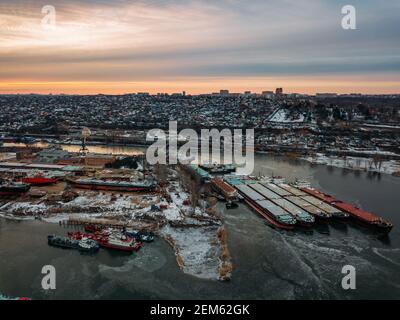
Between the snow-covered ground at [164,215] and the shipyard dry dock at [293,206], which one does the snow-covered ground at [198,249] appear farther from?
the shipyard dry dock at [293,206]

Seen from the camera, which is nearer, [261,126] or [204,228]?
[204,228]

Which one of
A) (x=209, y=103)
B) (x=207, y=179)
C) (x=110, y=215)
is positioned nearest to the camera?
(x=110, y=215)

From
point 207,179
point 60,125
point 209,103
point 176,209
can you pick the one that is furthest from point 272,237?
point 209,103

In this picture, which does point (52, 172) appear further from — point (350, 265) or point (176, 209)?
point (350, 265)

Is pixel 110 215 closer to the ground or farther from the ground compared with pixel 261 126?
closer to the ground

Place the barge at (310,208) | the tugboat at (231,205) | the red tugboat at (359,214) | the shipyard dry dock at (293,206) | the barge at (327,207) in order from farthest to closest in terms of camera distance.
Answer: the tugboat at (231,205)
the barge at (327,207)
the barge at (310,208)
the shipyard dry dock at (293,206)
the red tugboat at (359,214)

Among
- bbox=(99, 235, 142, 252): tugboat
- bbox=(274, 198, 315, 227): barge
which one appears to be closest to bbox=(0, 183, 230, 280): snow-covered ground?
bbox=(99, 235, 142, 252): tugboat

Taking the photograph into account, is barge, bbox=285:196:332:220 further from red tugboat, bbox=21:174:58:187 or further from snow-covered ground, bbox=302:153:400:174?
red tugboat, bbox=21:174:58:187

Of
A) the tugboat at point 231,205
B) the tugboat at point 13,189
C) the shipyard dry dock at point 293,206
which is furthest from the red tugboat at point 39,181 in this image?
the shipyard dry dock at point 293,206
